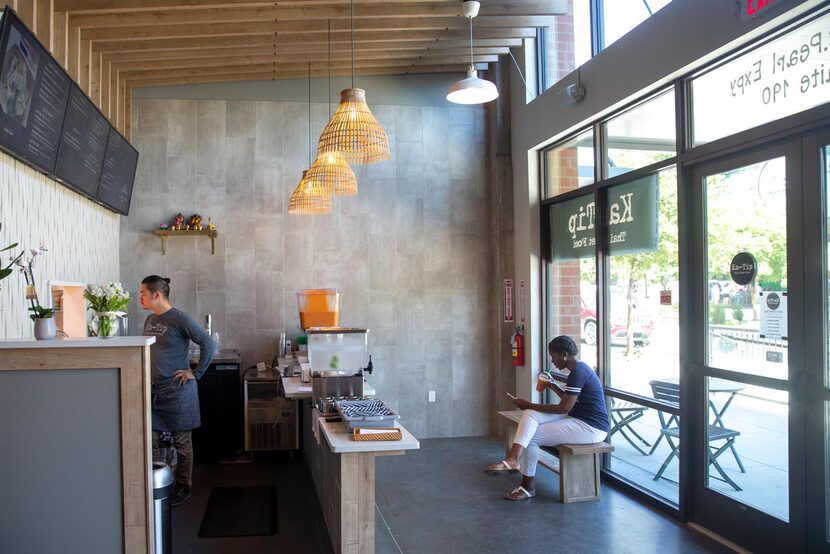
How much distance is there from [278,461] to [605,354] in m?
3.26

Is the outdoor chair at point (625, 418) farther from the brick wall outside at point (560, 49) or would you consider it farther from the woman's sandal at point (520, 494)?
the brick wall outside at point (560, 49)

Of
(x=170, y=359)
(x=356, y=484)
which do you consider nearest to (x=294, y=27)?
(x=170, y=359)

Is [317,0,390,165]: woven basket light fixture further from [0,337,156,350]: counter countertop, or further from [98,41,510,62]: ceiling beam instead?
[98,41,510,62]: ceiling beam

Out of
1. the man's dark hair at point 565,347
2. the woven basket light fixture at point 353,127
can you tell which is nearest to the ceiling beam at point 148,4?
the woven basket light fixture at point 353,127

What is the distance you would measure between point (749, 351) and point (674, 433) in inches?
38.9

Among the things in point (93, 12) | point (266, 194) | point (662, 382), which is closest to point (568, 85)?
point (662, 382)

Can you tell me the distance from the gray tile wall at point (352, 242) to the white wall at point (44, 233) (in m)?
0.93

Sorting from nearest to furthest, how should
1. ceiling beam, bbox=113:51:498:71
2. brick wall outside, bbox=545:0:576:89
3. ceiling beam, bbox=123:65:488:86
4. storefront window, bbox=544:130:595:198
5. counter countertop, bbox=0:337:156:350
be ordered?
counter countertop, bbox=0:337:156:350 < storefront window, bbox=544:130:595:198 < brick wall outside, bbox=545:0:576:89 < ceiling beam, bbox=113:51:498:71 < ceiling beam, bbox=123:65:488:86

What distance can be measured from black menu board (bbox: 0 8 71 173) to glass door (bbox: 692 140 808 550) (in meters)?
4.20

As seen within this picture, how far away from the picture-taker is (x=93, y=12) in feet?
16.3

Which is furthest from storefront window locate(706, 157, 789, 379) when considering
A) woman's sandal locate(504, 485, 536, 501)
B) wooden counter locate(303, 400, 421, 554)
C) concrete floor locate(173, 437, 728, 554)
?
wooden counter locate(303, 400, 421, 554)

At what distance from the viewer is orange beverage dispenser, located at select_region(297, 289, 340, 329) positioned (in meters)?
5.87

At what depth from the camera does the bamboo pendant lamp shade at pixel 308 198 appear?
5555 millimetres

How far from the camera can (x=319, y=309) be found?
592cm
